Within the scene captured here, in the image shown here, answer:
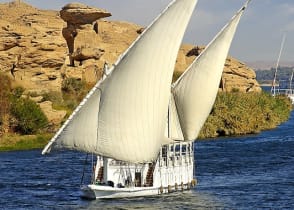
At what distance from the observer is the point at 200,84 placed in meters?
41.8

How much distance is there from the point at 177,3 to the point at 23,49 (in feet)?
201

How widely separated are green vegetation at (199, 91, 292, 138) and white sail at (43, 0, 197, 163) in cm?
4840

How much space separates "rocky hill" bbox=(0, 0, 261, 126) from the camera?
94.4m

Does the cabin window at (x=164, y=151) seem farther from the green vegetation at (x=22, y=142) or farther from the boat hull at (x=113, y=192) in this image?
the green vegetation at (x=22, y=142)

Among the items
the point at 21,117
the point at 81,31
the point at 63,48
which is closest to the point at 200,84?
the point at 21,117

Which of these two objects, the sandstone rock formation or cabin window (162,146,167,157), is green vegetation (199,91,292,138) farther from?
cabin window (162,146,167,157)

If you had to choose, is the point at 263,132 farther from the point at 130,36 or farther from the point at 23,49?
the point at 130,36

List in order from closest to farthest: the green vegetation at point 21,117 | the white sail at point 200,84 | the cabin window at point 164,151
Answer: the cabin window at point 164,151 < the white sail at point 200,84 < the green vegetation at point 21,117

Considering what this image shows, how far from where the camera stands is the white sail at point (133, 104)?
3478 cm

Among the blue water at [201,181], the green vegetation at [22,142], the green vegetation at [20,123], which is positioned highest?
the green vegetation at [20,123]

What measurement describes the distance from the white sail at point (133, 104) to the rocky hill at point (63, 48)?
1689 inches

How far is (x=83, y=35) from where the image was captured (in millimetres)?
120750

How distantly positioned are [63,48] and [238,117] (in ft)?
78.7

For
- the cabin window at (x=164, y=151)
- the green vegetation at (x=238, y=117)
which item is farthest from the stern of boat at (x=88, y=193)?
the green vegetation at (x=238, y=117)
